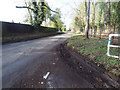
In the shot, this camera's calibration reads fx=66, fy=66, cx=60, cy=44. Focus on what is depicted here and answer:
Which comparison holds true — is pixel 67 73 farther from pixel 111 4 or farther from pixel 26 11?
pixel 26 11

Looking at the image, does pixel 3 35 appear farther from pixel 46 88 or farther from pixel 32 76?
pixel 46 88

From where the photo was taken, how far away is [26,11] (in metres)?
14.9

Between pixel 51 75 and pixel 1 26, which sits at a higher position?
pixel 1 26

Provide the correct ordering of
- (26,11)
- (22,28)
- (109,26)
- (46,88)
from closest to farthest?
(46,88) → (109,26) → (22,28) → (26,11)

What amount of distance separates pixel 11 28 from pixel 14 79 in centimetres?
1065

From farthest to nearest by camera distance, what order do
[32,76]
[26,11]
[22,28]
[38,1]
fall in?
[38,1]
[26,11]
[22,28]
[32,76]

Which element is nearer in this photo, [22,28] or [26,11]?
[22,28]

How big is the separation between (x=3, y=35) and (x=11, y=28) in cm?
182

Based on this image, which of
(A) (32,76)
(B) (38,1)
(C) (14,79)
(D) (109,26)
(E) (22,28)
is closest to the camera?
(C) (14,79)

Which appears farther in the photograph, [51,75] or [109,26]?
[109,26]

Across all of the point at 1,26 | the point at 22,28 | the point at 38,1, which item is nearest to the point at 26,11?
the point at 38,1

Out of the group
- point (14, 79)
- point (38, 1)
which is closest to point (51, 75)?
point (14, 79)

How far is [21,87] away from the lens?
6.43 ft

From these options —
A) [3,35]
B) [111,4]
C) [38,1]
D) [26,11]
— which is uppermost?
[38,1]
